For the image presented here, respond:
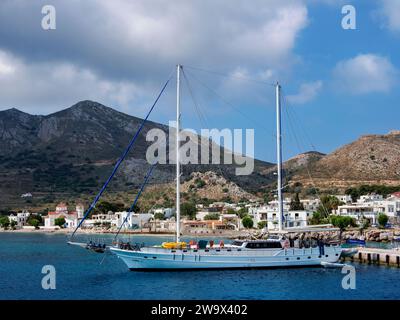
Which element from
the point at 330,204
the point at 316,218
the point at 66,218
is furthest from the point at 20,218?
the point at 316,218

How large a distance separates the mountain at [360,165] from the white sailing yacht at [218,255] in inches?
4586

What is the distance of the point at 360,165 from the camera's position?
177m

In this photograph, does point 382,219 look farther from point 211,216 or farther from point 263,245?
point 263,245

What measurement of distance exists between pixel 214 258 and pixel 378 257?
676 inches

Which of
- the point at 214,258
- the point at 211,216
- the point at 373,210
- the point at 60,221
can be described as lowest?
the point at 214,258

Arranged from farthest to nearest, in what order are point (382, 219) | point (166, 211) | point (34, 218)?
1. point (34, 218)
2. point (166, 211)
3. point (382, 219)

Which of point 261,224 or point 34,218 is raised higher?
point 34,218

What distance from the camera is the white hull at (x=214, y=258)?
148ft

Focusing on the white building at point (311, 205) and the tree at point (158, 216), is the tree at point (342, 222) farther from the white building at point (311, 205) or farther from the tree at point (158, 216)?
the tree at point (158, 216)

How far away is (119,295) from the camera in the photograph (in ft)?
117

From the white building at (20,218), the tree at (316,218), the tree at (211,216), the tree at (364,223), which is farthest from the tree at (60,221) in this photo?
the tree at (364,223)

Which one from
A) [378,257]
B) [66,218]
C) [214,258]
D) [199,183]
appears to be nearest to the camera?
[214,258]

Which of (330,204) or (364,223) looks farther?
(330,204)
